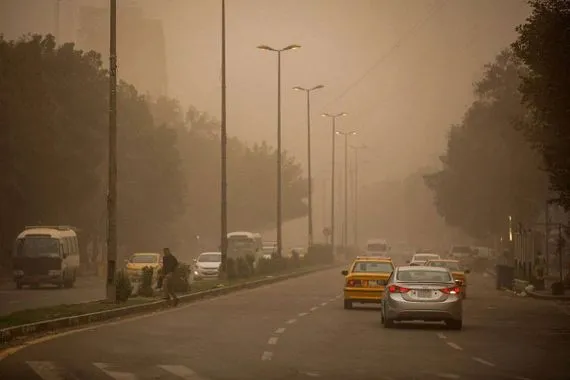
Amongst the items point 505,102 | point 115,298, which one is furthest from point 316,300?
point 505,102

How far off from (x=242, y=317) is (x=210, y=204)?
4499 inches

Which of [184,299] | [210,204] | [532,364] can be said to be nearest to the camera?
[532,364]

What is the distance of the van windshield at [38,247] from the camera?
6362cm

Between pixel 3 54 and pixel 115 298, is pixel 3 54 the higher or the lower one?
the higher one

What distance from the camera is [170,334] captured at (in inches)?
1133

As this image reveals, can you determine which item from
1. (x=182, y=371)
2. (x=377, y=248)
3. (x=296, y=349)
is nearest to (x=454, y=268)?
(x=296, y=349)

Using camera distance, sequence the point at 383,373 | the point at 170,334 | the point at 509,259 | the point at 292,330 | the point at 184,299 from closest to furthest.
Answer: the point at 383,373 → the point at 170,334 → the point at 292,330 → the point at 184,299 → the point at 509,259

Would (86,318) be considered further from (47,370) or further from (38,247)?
(38,247)

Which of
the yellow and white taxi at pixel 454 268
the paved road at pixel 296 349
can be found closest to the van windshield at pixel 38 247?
the yellow and white taxi at pixel 454 268

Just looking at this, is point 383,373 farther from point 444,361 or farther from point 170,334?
point 170,334

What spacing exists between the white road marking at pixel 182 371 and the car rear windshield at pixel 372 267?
22871 millimetres

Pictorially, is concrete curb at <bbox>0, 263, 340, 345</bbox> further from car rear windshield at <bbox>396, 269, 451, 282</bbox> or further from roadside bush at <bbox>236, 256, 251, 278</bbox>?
roadside bush at <bbox>236, 256, 251, 278</bbox>

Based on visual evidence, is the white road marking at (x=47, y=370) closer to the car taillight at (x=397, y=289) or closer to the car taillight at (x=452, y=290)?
the car taillight at (x=397, y=289)

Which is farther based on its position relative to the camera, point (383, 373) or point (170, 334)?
point (170, 334)
